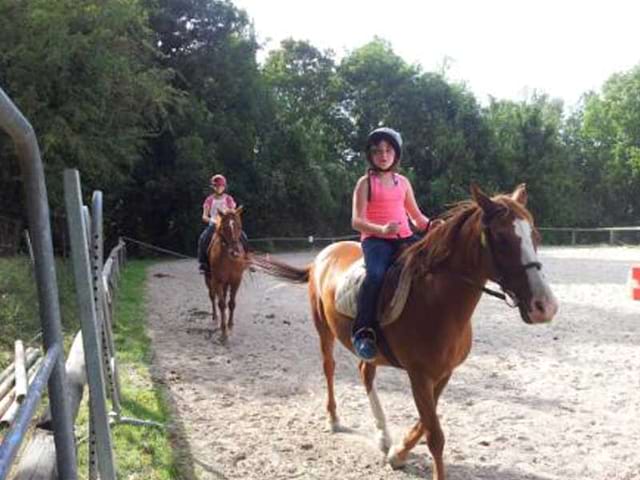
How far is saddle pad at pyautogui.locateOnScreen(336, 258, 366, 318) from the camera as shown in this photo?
4.68 metres

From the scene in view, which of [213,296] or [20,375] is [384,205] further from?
[213,296]

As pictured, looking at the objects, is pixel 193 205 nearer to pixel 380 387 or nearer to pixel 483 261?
pixel 380 387

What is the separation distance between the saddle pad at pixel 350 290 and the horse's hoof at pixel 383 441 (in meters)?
0.99

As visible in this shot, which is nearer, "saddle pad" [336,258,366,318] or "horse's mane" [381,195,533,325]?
"horse's mane" [381,195,533,325]

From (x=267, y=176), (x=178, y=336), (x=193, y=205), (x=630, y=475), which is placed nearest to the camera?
(x=630, y=475)

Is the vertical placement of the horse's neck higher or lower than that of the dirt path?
higher

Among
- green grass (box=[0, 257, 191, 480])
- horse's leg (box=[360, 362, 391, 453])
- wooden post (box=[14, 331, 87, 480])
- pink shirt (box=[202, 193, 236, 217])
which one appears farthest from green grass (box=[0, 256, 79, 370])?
wooden post (box=[14, 331, 87, 480])

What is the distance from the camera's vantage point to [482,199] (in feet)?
12.2

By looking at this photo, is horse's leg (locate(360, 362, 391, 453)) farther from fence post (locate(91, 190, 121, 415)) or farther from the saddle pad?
fence post (locate(91, 190, 121, 415))

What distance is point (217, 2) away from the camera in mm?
29000

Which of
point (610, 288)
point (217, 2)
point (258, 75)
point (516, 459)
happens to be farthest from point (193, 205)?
point (516, 459)

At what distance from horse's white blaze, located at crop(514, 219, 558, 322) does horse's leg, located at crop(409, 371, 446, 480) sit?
0.96 m

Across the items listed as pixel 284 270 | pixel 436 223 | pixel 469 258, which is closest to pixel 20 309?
pixel 284 270

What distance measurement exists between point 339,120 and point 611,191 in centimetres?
2100
